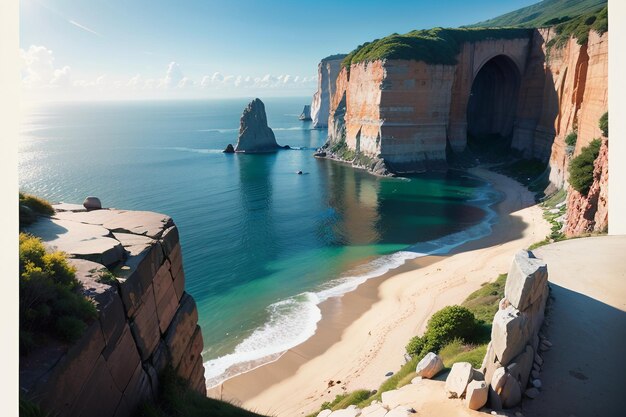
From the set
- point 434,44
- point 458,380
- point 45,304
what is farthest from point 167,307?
point 434,44

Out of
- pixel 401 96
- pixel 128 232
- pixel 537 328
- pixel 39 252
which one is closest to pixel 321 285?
pixel 537 328

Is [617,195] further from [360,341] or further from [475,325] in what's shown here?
[360,341]

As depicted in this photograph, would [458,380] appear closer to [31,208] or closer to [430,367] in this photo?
[430,367]

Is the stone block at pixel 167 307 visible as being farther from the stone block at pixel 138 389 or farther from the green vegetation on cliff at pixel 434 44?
the green vegetation on cliff at pixel 434 44

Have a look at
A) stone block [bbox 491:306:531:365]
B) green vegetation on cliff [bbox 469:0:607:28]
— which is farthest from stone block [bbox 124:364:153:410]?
green vegetation on cliff [bbox 469:0:607:28]

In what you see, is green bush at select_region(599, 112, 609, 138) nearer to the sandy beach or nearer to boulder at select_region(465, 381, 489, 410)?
the sandy beach

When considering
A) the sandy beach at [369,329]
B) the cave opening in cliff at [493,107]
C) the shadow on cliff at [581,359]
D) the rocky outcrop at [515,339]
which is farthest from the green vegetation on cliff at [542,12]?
the rocky outcrop at [515,339]
